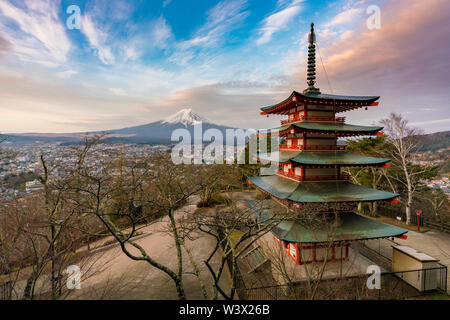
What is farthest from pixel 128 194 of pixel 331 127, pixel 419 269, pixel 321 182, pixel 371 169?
pixel 371 169

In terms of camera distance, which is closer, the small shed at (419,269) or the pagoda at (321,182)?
the small shed at (419,269)

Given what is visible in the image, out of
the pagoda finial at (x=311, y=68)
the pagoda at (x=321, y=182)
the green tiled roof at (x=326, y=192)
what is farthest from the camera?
the pagoda finial at (x=311, y=68)

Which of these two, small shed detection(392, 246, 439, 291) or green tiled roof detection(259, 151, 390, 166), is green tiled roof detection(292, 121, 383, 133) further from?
small shed detection(392, 246, 439, 291)

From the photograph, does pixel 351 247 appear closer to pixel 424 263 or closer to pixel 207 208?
pixel 424 263

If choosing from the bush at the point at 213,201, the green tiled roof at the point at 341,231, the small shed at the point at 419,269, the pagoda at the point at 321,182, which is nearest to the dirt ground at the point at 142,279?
the green tiled roof at the point at 341,231

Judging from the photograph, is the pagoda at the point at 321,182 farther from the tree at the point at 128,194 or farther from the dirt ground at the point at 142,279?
the dirt ground at the point at 142,279

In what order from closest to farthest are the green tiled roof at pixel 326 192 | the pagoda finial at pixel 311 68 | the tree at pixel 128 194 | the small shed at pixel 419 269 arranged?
the tree at pixel 128 194
the small shed at pixel 419 269
the green tiled roof at pixel 326 192
the pagoda finial at pixel 311 68
